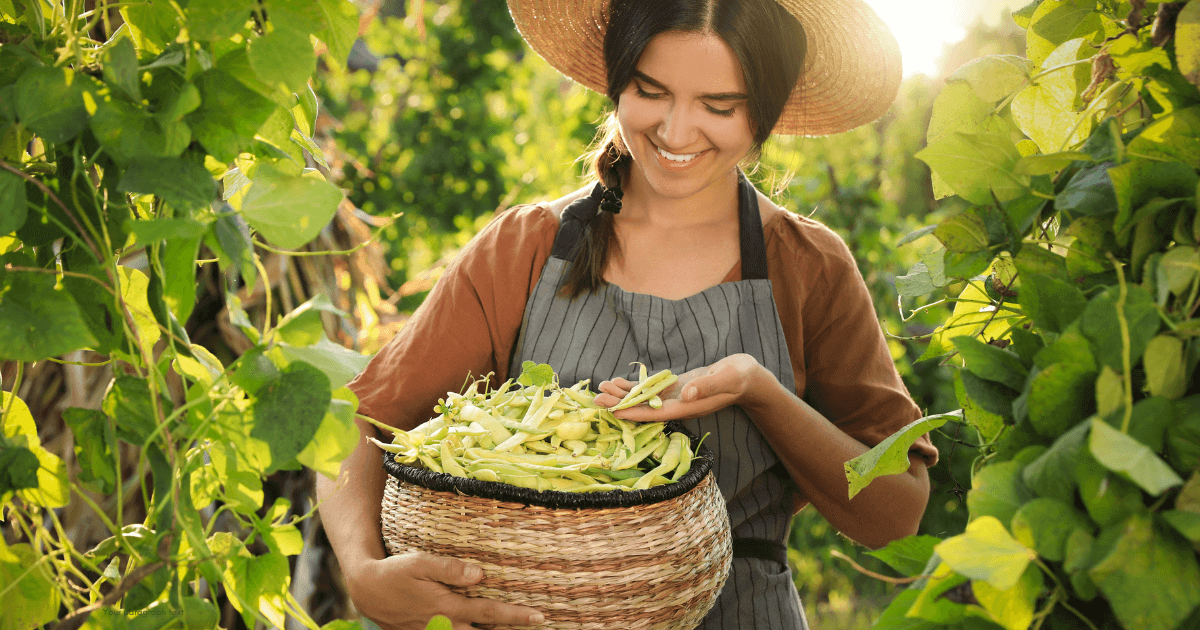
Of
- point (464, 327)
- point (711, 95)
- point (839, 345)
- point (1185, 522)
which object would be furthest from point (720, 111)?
point (1185, 522)

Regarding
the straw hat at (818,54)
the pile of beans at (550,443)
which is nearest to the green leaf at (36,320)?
the pile of beans at (550,443)

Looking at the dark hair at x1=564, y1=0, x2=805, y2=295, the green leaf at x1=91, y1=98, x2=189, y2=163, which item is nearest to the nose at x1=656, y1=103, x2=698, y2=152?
the dark hair at x1=564, y1=0, x2=805, y2=295

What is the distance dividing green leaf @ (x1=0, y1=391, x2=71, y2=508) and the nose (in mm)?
965

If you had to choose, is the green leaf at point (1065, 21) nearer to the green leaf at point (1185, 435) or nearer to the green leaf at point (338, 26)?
the green leaf at point (1185, 435)

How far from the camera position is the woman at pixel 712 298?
4.40 ft

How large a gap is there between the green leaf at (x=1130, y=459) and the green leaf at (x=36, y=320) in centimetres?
60

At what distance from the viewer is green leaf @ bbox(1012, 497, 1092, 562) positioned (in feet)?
1.55

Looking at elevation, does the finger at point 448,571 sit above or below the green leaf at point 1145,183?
below

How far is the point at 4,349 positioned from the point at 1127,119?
801 millimetres

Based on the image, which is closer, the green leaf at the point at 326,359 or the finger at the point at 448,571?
the green leaf at the point at 326,359

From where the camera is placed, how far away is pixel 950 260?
0.65m

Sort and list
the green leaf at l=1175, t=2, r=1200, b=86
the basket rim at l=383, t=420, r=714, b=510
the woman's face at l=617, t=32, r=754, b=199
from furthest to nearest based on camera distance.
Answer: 1. the woman's face at l=617, t=32, r=754, b=199
2. the basket rim at l=383, t=420, r=714, b=510
3. the green leaf at l=1175, t=2, r=1200, b=86

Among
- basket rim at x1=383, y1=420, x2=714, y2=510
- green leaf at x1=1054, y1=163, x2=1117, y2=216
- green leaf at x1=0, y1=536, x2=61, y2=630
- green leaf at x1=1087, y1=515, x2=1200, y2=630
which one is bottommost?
basket rim at x1=383, y1=420, x2=714, y2=510

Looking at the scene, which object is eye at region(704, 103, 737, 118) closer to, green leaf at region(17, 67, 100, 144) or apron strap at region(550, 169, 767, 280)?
apron strap at region(550, 169, 767, 280)
